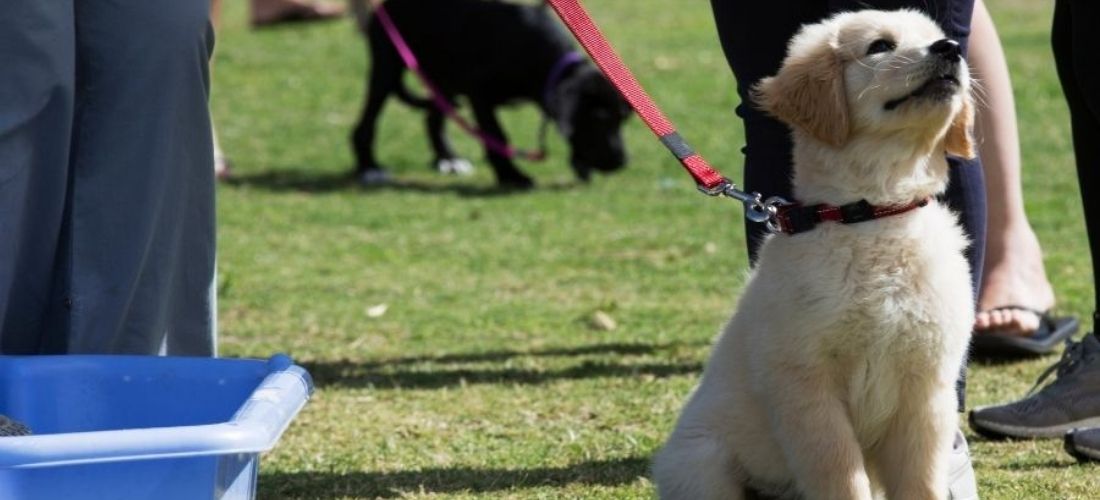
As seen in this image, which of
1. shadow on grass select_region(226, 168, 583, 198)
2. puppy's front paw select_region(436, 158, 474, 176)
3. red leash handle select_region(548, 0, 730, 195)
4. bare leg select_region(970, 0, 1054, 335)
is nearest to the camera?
red leash handle select_region(548, 0, 730, 195)

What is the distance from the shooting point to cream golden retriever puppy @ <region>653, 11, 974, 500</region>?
2.46 m

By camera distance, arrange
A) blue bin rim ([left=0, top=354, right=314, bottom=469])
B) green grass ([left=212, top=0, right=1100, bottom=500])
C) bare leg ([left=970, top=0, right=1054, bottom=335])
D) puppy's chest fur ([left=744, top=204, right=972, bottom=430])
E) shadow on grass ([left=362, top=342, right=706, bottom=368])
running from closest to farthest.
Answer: blue bin rim ([left=0, top=354, right=314, bottom=469]) < puppy's chest fur ([left=744, top=204, right=972, bottom=430]) < green grass ([left=212, top=0, right=1100, bottom=500]) < bare leg ([left=970, top=0, right=1054, bottom=335]) < shadow on grass ([left=362, top=342, right=706, bottom=368])

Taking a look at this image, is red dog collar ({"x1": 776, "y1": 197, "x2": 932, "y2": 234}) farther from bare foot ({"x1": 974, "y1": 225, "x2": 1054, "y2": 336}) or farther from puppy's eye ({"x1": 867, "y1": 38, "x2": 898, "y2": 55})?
bare foot ({"x1": 974, "y1": 225, "x2": 1054, "y2": 336})

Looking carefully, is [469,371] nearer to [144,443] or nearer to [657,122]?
[657,122]

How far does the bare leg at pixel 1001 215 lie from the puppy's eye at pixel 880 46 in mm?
1367

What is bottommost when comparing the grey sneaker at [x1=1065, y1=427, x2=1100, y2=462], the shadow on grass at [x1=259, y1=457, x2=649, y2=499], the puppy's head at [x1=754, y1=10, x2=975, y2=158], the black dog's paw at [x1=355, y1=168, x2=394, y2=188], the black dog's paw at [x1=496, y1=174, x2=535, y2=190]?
the black dog's paw at [x1=355, y1=168, x2=394, y2=188]

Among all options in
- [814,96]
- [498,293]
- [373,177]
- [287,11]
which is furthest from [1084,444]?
[287,11]

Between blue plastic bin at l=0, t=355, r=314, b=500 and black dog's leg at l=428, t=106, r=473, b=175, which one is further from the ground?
blue plastic bin at l=0, t=355, r=314, b=500

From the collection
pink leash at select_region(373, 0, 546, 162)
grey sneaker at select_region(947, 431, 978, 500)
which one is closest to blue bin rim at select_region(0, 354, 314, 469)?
grey sneaker at select_region(947, 431, 978, 500)

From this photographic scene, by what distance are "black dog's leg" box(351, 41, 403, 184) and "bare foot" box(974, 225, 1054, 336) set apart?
4388mm

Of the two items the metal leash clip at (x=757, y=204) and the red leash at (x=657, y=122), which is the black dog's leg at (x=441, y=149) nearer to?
the red leash at (x=657, y=122)

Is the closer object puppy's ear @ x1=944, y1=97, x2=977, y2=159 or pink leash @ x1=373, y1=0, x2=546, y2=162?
puppy's ear @ x1=944, y1=97, x2=977, y2=159

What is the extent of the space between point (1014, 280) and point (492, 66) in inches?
167

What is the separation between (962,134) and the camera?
2.62 meters
